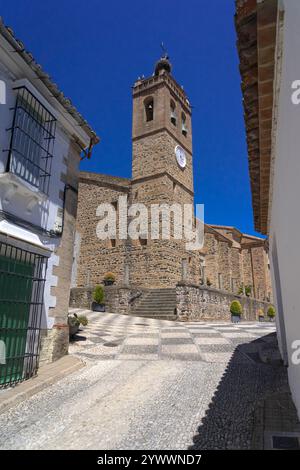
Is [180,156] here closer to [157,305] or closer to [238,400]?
[157,305]

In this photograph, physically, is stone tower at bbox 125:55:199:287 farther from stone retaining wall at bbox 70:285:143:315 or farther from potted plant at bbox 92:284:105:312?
potted plant at bbox 92:284:105:312

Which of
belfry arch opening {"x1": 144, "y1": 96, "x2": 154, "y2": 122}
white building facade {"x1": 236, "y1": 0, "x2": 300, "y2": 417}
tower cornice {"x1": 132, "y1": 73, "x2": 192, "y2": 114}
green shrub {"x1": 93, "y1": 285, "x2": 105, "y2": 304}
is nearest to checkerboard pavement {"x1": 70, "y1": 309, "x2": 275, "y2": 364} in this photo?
white building facade {"x1": 236, "y1": 0, "x2": 300, "y2": 417}

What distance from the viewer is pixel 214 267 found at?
27.5 m

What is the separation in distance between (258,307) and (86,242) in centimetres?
1432

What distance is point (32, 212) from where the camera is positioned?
492cm

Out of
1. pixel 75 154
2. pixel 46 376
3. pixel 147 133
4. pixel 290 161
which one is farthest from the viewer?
pixel 147 133

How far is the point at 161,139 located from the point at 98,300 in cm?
1089

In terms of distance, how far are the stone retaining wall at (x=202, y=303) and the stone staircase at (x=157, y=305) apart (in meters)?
0.50

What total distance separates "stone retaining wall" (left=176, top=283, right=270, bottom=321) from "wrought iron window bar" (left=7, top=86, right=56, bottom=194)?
36.5 feet

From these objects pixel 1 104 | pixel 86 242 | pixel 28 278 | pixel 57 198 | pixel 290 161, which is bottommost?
pixel 28 278

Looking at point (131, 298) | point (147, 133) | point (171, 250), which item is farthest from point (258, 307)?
point (147, 133)

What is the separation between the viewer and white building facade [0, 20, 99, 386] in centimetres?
437

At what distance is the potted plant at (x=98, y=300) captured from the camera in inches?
647

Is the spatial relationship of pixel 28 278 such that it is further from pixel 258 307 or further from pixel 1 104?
pixel 258 307
